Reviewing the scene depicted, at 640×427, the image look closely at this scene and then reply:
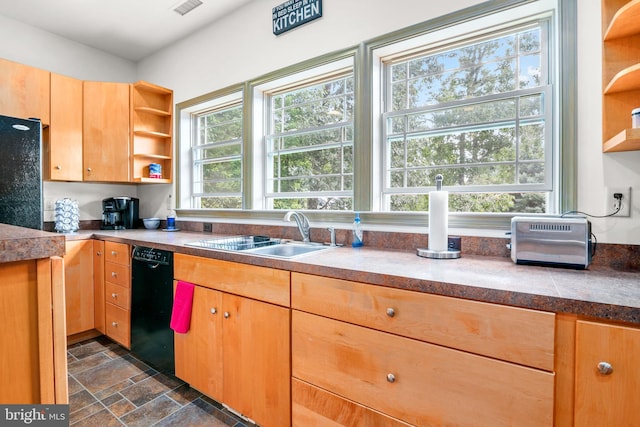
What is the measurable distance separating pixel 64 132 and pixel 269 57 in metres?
2.05

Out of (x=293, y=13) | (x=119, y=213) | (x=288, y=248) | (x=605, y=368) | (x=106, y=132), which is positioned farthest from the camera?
(x=119, y=213)

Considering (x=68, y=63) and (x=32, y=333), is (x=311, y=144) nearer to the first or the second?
(x=32, y=333)

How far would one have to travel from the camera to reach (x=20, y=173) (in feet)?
7.02

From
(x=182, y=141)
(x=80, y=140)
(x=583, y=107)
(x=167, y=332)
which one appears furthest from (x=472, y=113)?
(x=80, y=140)

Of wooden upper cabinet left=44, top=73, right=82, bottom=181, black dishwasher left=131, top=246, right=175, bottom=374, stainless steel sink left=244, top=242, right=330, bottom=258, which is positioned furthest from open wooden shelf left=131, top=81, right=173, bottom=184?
stainless steel sink left=244, top=242, right=330, bottom=258

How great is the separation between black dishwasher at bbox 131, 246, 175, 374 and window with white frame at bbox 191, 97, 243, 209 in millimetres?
924

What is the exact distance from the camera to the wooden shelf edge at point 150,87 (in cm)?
298

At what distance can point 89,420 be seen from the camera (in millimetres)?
1652

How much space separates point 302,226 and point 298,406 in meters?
1.05

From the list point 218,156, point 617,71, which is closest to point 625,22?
point 617,71

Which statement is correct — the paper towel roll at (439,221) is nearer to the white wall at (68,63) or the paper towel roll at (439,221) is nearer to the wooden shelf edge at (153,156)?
the wooden shelf edge at (153,156)

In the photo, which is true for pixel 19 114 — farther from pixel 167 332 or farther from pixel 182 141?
pixel 167 332

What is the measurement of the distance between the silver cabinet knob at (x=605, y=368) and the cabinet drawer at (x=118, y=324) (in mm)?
2711

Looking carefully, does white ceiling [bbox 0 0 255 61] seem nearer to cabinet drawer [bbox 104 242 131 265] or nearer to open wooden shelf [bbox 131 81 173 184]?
open wooden shelf [bbox 131 81 173 184]
